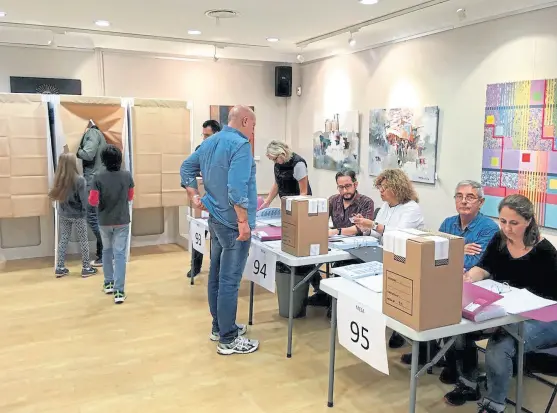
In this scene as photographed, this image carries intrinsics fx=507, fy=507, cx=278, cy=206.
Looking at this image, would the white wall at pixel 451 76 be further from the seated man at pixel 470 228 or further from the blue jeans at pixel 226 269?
the blue jeans at pixel 226 269

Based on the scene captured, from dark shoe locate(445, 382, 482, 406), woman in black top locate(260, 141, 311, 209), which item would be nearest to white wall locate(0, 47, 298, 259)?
woman in black top locate(260, 141, 311, 209)

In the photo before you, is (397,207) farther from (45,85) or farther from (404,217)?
(45,85)

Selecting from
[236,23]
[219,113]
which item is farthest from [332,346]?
[219,113]

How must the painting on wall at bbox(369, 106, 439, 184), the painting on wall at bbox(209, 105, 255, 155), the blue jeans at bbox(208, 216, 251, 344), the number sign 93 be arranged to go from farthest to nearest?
the painting on wall at bbox(209, 105, 255, 155) < the painting on wall at bbox(369, 106, 439, 184) < the number sign 93 < the blue jeans at bbox(208, 216, 251, 344)

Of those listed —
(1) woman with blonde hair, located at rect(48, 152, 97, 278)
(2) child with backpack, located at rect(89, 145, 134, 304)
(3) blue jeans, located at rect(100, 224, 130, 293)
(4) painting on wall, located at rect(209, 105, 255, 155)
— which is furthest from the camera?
(4) painting on wall, located at rect(209, 105, 255, 155)

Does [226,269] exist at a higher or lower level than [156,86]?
lower

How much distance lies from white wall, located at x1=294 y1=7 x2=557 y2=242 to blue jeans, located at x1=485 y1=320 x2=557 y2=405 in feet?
5.85

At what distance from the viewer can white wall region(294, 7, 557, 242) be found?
4004mm

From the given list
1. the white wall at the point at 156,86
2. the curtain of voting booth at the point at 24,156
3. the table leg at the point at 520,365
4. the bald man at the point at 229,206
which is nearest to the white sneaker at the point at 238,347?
the bald man at the point at 229,206

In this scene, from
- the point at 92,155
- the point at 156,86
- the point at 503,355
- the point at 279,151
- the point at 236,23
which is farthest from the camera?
the point at 156,86

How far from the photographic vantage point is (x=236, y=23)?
503 cm

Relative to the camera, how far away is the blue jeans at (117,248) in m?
4.32

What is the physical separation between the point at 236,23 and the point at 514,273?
3637 mm

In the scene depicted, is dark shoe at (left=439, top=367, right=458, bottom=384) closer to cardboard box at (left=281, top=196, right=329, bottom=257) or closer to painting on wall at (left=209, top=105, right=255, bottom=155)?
cardboard box at (left=281, top=196, right=329, bottom=257)
